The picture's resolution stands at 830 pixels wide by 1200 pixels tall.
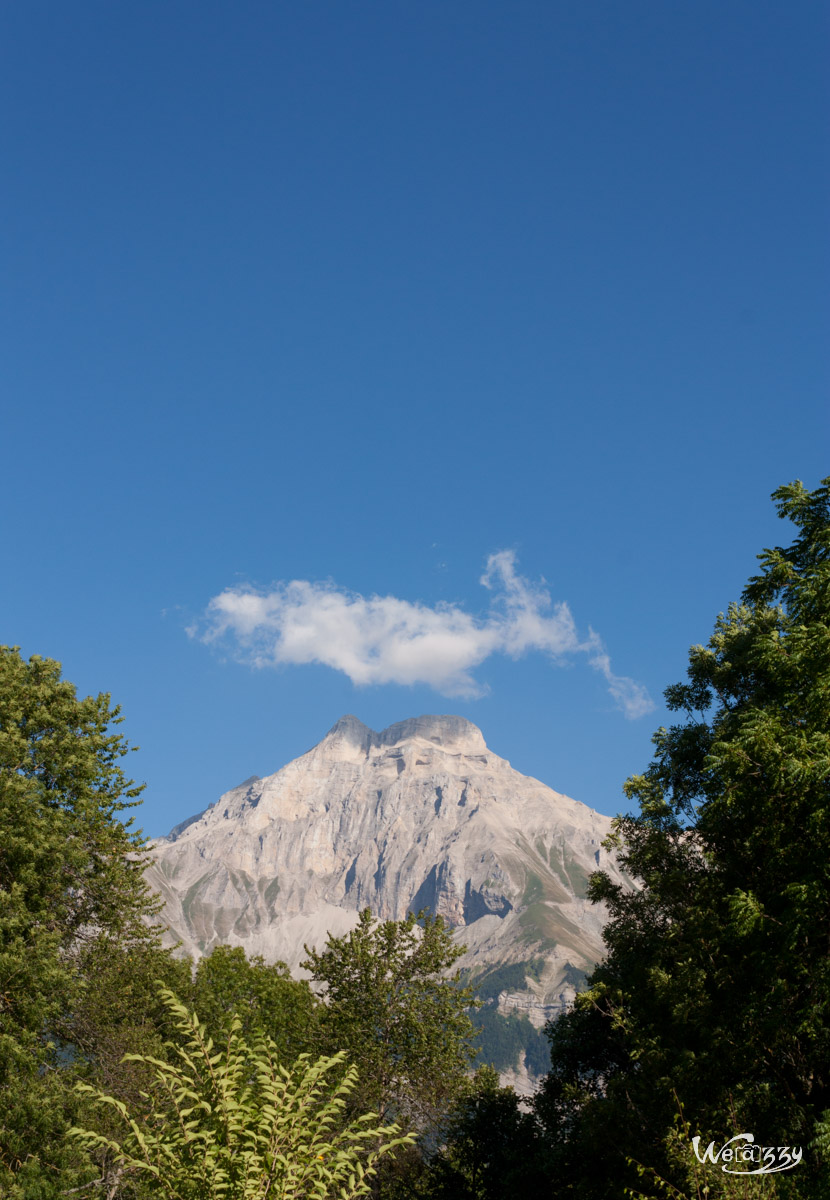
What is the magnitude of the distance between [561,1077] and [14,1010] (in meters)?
25.8

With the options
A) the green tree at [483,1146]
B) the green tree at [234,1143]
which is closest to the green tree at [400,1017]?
the green tree at [483,1146]

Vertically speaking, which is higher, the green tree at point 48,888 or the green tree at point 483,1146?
the green tree at point 48,888

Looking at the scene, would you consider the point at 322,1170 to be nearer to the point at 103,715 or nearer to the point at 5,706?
the point at 5,706

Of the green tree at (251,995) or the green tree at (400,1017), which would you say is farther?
the green tree at (251,995)

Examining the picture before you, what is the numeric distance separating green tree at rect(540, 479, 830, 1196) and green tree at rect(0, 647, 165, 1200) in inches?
687

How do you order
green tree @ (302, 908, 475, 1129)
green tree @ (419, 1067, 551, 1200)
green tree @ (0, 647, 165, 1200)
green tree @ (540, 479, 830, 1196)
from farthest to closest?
green tree @ (419, 1067, 551, 1200) → green tree @ (302, 908, 475, 1129) → green tree @ (0, 647, 165, 1200) → green tree @ (540, 479, 830, 1196)

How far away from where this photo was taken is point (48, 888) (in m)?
28.0

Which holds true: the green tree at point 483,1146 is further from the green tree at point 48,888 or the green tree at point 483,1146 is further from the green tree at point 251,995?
the green tree at point 48,888

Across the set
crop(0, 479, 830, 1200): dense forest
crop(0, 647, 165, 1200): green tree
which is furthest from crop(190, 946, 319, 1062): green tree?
crop(0, 647, 165, 1200): green tree

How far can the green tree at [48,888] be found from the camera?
79.4ft

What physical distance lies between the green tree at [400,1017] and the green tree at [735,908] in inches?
216

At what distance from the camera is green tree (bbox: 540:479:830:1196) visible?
18.0 meters

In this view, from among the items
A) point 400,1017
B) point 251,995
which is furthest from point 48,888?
point 251,995

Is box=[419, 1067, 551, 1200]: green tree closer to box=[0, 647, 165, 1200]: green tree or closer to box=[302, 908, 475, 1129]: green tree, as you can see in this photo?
box=[302, 908, 475, 1129]: green tree
